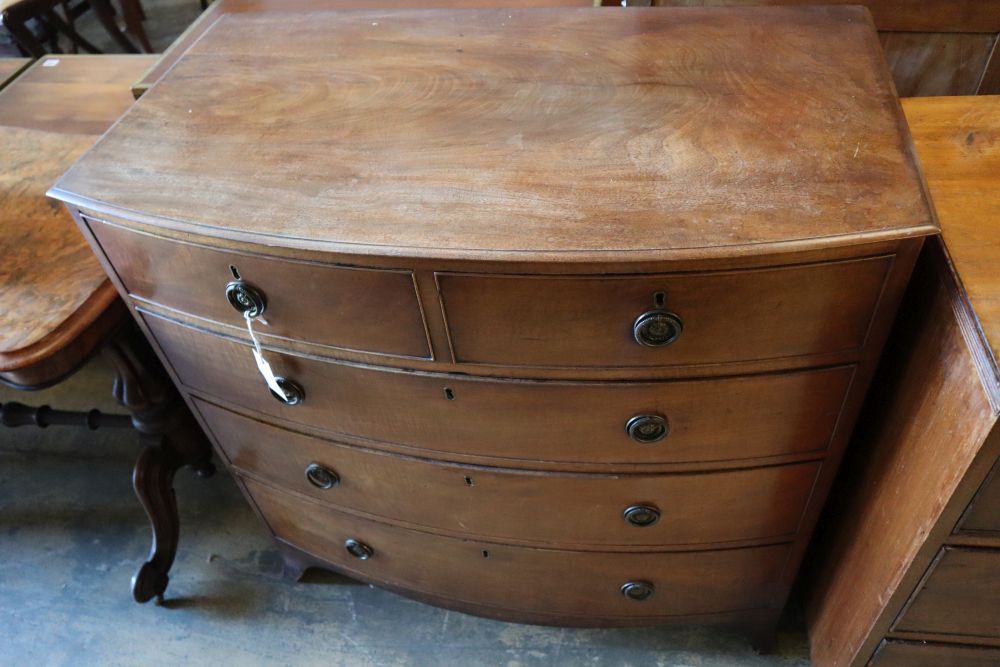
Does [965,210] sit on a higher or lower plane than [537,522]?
higher

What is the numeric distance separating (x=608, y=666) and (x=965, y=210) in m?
0.94

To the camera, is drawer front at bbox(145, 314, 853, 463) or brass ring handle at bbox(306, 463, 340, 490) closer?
drawer front at bbox(145, 314, 853, 463)

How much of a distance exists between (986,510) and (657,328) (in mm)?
405

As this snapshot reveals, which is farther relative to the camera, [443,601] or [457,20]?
[443,601]

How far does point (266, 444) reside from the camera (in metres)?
1.11

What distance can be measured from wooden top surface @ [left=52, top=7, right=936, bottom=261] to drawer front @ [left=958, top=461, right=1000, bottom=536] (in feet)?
0.92

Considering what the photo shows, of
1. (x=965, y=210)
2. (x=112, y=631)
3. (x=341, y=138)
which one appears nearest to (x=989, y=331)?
(x=965, y=210)

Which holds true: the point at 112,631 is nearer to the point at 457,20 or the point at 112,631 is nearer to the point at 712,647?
the point at 712,647

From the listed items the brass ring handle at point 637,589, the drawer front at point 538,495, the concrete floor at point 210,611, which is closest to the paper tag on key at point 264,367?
the drawer front at point 538,495

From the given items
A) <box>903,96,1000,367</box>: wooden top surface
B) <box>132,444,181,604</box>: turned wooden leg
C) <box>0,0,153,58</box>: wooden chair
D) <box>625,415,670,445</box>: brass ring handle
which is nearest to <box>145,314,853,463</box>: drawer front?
<box>625,415,670,445</box>: brass ring handle

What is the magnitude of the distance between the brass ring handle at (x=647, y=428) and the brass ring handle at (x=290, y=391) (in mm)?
406

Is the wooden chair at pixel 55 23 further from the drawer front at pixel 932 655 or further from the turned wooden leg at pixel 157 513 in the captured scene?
the drawer front at pixel 932 655

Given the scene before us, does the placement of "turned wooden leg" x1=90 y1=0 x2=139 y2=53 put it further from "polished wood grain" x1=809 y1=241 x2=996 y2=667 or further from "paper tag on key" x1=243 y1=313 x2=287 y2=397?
"polished wood grain" x1=809 y1=241 x2=996 y2=667

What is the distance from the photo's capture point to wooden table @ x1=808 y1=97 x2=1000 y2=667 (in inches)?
29.4
